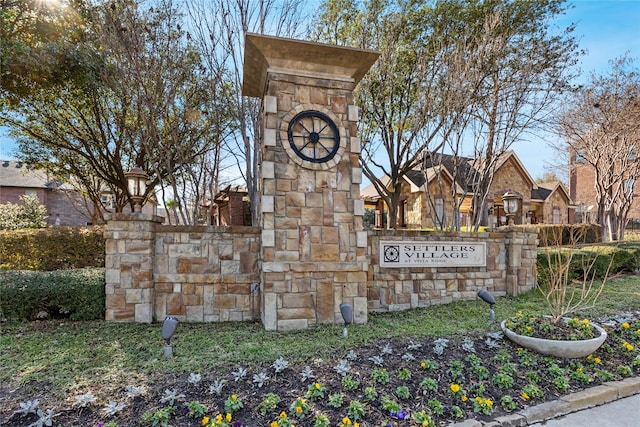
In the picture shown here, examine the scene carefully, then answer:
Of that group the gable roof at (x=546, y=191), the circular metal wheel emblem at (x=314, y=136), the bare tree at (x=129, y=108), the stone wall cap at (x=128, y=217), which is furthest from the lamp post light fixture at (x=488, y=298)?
the gable roof at (x=546, y=191)

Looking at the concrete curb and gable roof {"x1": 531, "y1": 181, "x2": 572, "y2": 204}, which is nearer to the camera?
the concrete curb

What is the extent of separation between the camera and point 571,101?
512 inches

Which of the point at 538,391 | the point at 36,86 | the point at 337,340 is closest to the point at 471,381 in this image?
the point at 538,391

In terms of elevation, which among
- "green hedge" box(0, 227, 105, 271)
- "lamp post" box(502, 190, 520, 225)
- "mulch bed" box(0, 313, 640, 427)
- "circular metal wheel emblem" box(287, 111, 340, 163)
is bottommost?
"mulch bed" box(0, 313, 640, 427)

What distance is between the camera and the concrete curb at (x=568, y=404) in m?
2.77

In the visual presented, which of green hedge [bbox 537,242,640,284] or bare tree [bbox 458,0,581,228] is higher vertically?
bare tree [bbox 458,0,581,228]

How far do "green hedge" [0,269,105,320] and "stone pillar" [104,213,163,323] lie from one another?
25 centimetres

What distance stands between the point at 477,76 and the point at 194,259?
26.0 feet

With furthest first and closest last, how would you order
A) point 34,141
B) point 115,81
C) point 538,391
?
point 34,141
point 115,81
point 538,391

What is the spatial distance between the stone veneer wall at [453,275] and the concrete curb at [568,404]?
2.81 m

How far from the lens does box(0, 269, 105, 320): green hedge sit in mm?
4633

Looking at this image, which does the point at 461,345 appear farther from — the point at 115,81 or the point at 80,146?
the point at 80,146

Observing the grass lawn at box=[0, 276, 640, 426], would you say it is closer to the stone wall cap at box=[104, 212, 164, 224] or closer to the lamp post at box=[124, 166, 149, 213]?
the stone wall cap at box=[104, 212, 164, 224]

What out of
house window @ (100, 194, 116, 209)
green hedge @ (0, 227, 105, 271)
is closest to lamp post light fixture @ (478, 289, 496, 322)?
green hedge @ (0, 227, 105, 271)
